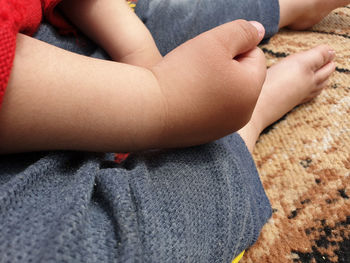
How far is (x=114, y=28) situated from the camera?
19.1 inches

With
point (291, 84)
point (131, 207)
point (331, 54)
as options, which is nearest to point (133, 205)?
point (131, 207)

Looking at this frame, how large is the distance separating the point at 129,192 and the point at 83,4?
0.32 meters

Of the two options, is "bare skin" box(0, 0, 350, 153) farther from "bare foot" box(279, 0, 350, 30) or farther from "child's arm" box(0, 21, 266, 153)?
"bare foot" box(279, 0, 350, 30)

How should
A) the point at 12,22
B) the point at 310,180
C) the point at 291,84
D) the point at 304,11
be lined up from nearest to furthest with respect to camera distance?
the point at 12,22 → the point at 310,180 → the point at 291,84 → the point at 304,11

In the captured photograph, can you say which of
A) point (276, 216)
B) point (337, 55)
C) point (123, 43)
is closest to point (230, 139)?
point (276, 216)

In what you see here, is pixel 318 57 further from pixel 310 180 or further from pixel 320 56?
pixel 310 180

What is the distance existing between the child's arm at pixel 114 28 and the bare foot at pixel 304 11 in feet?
1.39

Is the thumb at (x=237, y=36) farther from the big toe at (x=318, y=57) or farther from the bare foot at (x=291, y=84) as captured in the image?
the big toe at (x=318, y=57)

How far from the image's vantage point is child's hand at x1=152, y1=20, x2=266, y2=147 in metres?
0.34

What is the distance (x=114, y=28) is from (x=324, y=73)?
44 centimetres

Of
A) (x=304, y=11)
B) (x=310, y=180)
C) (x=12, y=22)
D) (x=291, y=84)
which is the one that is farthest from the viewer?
(x=304, y=11)

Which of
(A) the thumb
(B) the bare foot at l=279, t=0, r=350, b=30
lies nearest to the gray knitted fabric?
(A) the thumb

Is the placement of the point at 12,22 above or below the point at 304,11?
above

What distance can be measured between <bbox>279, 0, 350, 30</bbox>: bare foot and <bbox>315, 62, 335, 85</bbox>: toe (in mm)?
174
